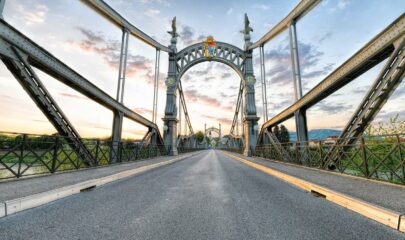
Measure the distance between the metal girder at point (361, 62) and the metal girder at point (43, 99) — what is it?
1197 cm

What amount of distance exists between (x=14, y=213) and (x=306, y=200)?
17.4 ft

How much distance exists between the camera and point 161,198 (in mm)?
3850

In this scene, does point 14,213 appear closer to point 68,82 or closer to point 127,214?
point 127,214

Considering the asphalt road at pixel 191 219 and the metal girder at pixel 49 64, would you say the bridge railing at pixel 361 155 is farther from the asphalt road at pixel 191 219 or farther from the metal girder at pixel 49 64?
the metal girder at pixel 49 64

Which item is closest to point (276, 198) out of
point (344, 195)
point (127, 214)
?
point (344, 195)

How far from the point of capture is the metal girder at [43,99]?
6.46 meters

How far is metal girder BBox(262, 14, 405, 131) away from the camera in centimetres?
582

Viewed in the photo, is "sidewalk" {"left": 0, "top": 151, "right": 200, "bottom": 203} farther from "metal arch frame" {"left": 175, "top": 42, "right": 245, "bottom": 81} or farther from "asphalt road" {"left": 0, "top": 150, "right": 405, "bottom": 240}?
"metal arch frame" {"left": 175, "top": 42, "right": 245, "bottom": 81}

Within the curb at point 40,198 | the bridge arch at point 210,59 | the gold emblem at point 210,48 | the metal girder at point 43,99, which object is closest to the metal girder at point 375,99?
the curb at point 40,198

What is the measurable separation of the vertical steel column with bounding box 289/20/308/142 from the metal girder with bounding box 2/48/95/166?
12190 mm

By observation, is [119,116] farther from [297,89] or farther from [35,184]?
[297,89]

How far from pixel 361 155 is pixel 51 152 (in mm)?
11301

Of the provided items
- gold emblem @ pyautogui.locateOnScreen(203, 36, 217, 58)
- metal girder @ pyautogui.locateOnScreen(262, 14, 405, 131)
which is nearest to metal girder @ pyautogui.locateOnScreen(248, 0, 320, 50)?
metal girder @ pyautogui.locateOnScreen(262, 14, 405, 131)

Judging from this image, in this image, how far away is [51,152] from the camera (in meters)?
7.05
